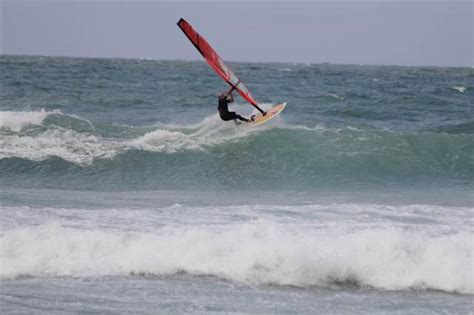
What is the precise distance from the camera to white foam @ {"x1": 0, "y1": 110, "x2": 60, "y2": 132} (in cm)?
1570

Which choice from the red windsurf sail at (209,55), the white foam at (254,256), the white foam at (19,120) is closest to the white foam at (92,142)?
the white foam at (19,120)

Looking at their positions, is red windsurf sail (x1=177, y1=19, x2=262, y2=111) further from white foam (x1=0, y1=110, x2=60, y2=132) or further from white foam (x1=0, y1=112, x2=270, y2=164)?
white foam (x1=0, y1=110, x2=60, y2=132)

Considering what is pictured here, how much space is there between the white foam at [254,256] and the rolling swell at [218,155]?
379cm

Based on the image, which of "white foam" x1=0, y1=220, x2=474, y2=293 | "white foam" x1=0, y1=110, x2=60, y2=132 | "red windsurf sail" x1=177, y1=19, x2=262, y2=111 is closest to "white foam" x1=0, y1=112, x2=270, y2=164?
"white foam" x1=0, y1=110, x2=60, y2=132

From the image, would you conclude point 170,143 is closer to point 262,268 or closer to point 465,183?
point 465,183

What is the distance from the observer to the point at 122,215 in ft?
28.9

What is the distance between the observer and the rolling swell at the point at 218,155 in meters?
12.1

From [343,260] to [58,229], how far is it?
10.7 feet

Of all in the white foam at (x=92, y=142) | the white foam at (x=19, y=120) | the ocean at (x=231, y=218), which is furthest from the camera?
the white foam at (x=19, y=120)

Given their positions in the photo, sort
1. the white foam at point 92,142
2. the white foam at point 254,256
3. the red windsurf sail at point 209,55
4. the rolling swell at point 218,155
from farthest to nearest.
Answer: the red windsurf sail at point 209,55, the white foam at point 92,142, the rolling swell at point 218,155, the white foam at point 254,256

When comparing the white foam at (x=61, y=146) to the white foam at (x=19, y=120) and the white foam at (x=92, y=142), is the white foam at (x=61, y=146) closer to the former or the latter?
the white foam at (x=92, y=142)

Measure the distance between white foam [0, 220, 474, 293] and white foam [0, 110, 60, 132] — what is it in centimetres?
851

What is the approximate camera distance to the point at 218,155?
1416cm

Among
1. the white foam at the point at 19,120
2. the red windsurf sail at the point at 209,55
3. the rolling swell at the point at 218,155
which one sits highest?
the red windsurf sail at the point at 209,55
